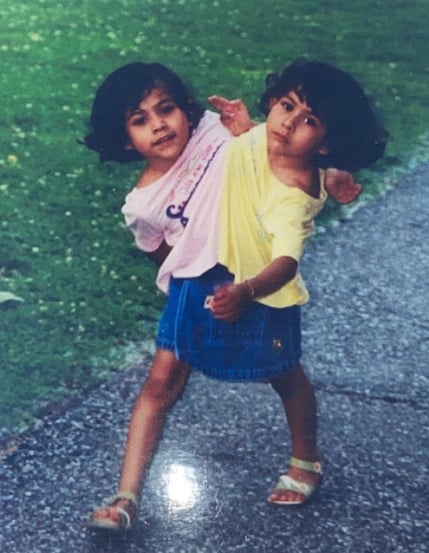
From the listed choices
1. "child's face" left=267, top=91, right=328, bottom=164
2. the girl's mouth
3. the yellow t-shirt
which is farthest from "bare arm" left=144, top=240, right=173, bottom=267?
"child's face" left=267, top=91, right=328, bottom=164

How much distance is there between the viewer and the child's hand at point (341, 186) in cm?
331

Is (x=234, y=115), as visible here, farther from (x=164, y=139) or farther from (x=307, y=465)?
(x=307, y=465)

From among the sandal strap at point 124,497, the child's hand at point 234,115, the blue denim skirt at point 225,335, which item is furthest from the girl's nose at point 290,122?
the sandal strap at point 124,497

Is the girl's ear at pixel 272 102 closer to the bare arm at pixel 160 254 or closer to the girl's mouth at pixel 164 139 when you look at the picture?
the girl's mouth at pixel 164 139

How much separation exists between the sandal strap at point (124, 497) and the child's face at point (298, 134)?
3.29 feet

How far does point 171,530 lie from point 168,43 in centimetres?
144

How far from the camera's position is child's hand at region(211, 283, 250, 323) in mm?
3279

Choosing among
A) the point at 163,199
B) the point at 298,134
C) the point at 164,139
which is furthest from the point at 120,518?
the point at 298,134

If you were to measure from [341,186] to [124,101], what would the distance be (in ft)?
2.11

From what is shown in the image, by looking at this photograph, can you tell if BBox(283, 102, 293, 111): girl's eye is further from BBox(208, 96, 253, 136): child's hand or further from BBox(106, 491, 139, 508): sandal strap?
BBox(106, 491, 139, 508): sandal strap

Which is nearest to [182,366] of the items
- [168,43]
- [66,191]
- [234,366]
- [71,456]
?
[234,366]

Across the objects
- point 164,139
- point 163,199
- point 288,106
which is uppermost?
point 288,106

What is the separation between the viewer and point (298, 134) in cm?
326

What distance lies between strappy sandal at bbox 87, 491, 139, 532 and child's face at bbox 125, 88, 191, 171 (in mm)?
899
